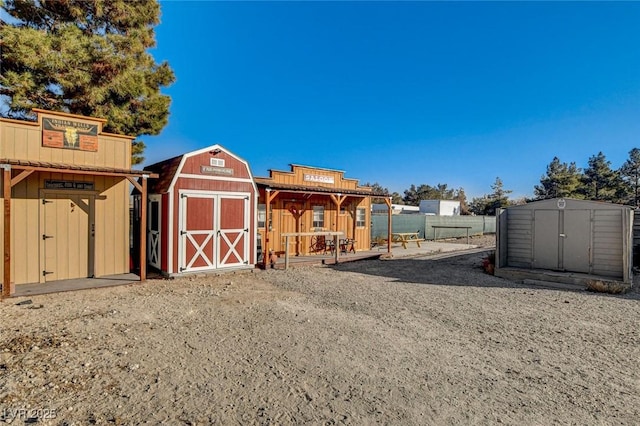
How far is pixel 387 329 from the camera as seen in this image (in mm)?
5211

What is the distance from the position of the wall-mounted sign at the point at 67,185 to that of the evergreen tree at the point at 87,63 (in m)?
4.57

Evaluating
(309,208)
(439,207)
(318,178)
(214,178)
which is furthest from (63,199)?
(439,207)

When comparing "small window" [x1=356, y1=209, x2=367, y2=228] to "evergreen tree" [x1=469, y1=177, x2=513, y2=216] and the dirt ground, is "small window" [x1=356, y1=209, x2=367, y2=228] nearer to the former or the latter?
the dirt ground

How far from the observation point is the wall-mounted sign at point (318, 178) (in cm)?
1297

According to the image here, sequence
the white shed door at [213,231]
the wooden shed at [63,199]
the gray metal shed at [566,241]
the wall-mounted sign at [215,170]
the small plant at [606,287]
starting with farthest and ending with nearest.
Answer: the wall-mounted sign at [215,170], the white shed door at [213,231], the gray metal shed at [566,241], the small plant at [606,287], the wooden shed at [63,199]

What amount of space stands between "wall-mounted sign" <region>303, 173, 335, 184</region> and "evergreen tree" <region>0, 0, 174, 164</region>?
674cm

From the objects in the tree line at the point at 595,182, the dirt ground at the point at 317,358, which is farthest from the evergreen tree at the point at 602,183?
the dirt ground at the point at 317,358

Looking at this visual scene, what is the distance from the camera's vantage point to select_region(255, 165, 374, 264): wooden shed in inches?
460

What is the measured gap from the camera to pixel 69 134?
25.7 feet

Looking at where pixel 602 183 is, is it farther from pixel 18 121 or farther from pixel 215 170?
pixel 18 121

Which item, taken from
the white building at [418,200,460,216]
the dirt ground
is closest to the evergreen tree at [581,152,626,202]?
the white building at [418,200,460,216]

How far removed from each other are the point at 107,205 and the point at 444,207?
115 ft

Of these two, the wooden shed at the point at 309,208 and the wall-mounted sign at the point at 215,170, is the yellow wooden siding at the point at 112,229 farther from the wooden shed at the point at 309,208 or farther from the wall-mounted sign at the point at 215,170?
the wooden shed at the point at 309,208

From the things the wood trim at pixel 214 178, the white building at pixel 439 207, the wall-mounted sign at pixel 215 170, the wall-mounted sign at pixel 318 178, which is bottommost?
the white building at pixel 439 207
